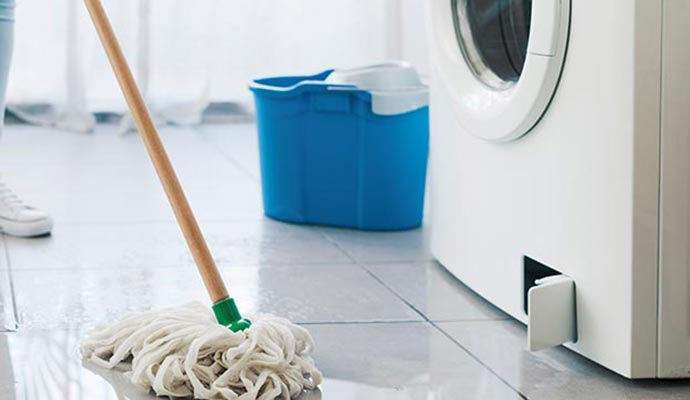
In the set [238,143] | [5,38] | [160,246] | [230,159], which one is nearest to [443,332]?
[160,246]

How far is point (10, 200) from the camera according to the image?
1.99m

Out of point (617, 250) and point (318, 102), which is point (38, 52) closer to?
point (318, 102)

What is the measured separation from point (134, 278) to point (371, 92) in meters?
0.56

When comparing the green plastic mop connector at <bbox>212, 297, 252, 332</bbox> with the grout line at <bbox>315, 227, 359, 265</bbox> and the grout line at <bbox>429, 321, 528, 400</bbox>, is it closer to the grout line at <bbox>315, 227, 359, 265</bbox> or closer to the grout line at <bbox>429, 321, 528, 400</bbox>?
the grout line at <bbox>429, 321, 528, 400</bbox>

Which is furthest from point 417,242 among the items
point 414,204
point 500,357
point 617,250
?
point 617,250

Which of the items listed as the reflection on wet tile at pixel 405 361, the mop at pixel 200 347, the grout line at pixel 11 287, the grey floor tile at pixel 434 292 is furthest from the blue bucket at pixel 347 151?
the mop at pixel 200 347

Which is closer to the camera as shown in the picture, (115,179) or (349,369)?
(349,369)

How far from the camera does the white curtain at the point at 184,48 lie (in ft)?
10.3

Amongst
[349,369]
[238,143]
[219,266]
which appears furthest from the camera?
[238,143]

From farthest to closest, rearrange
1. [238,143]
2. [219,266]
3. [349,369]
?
[238,143] < [219,266] < [349,369]

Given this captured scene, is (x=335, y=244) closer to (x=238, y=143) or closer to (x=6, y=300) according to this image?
(x=6, y=300)

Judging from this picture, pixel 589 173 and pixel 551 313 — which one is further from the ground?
pixel 589 173

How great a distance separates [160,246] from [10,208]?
28 cm

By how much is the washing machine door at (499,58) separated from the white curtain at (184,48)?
5.21 feet
